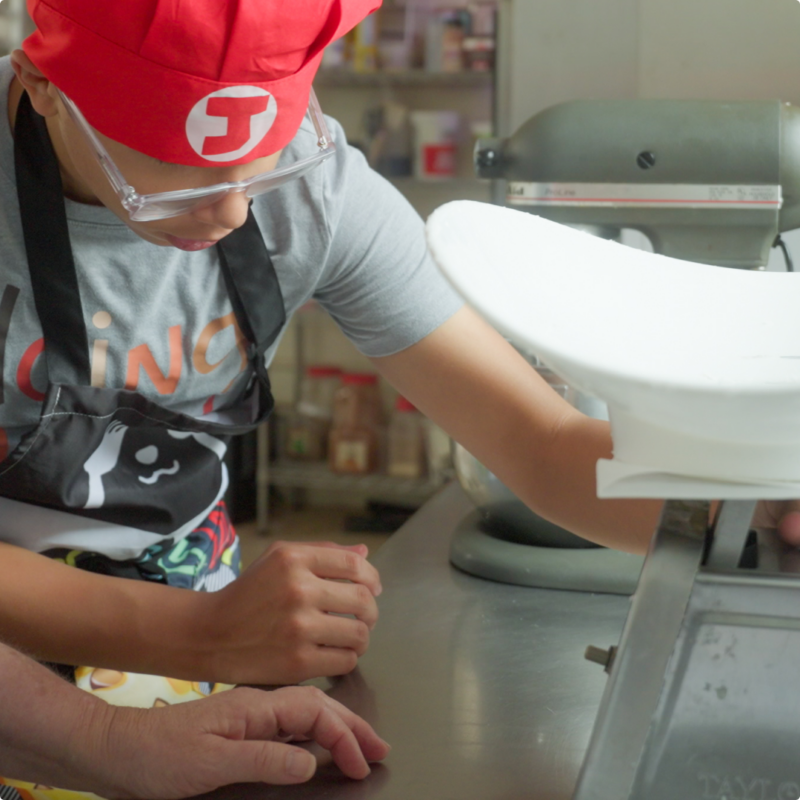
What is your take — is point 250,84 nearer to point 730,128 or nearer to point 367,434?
point 730,128

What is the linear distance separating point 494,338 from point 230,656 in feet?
1.41

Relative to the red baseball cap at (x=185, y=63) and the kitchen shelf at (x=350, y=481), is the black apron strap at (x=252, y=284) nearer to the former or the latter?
the red baseball cap at (x=185, y=63)

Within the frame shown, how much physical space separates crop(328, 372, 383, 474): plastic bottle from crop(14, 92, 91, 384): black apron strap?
9.54 feet

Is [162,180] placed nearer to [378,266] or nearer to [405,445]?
[378,266]

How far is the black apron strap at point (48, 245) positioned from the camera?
850 millimetres

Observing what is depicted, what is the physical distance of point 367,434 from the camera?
3834mm

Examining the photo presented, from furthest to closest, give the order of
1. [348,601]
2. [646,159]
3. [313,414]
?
[313,414], [646,159], [348,601]

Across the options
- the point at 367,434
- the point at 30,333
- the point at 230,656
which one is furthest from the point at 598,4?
the point at 367,434

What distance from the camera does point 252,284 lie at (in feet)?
3.21

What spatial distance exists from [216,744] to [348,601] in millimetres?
227

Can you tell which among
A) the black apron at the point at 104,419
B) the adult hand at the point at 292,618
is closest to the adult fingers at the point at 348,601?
the adult hand at the point at 292,618

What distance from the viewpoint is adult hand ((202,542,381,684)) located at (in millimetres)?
789

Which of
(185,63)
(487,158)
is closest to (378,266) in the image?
(487,158)

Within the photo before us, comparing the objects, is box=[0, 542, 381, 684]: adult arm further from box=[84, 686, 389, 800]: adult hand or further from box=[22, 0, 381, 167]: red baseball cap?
box=[22, 0, 381, 167]: red baseball cap
